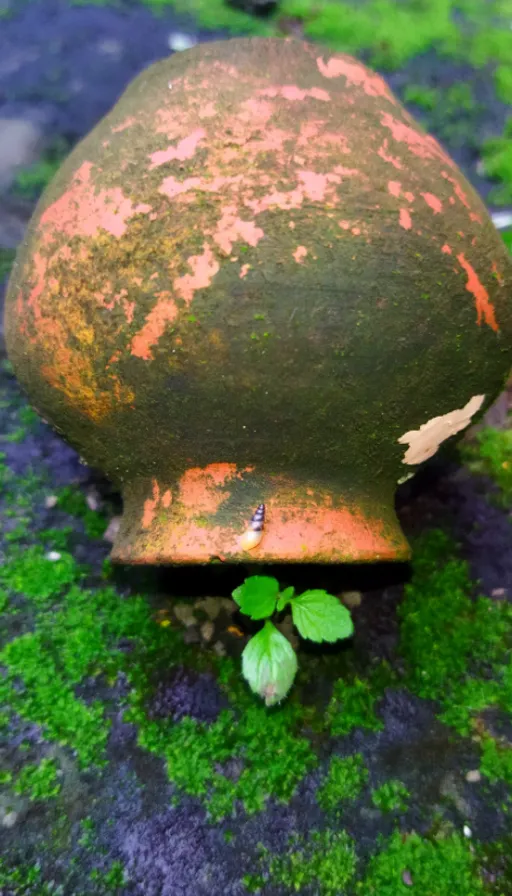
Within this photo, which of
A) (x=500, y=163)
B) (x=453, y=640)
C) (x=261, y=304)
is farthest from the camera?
(x=500, y=163)

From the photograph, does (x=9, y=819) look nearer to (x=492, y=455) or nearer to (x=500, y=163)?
(x=492, y=455)

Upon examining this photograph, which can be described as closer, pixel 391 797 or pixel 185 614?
pixel 391 797

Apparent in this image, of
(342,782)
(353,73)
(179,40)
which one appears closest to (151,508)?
(342,782)

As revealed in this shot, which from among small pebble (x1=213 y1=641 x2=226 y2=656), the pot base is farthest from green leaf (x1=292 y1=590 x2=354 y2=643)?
small pebble (x1=213 y1=641 x2=226 y2=656)

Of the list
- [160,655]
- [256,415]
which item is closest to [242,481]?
[256,415]

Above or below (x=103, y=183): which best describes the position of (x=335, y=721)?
below

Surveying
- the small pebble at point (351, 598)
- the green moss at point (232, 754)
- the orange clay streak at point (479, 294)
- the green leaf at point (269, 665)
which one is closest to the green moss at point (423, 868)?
the green moss at point (232, 754)

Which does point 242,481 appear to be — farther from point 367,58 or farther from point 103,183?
point 367,58
